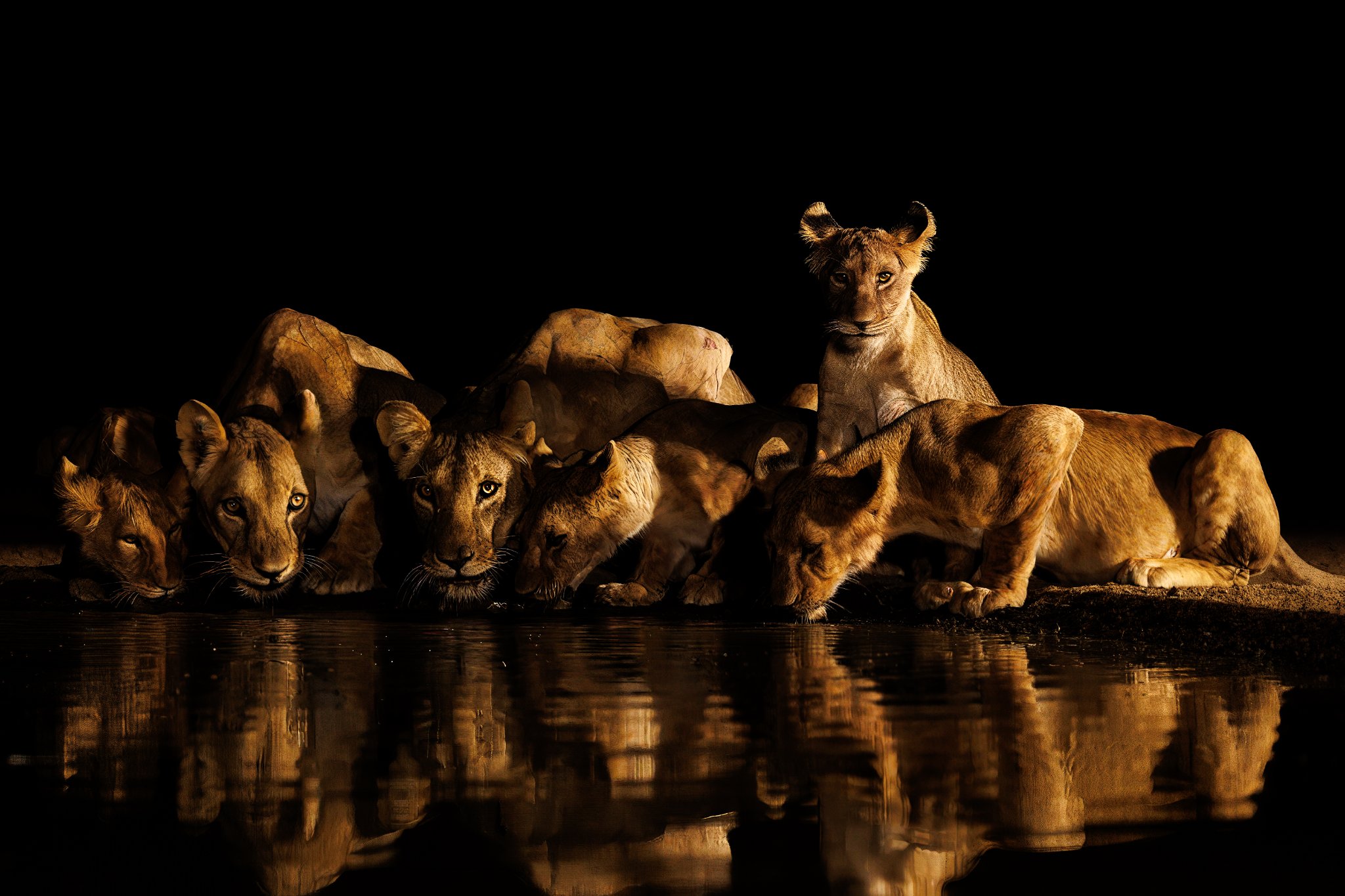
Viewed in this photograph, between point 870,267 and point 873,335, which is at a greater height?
point 870,267

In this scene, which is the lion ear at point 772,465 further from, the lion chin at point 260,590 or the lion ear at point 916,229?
the lion chin at point 260,590

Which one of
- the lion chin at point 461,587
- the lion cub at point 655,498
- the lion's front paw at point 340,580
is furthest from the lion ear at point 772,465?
the lion's front paw at point 340,580

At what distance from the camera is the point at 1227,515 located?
7.92 meters

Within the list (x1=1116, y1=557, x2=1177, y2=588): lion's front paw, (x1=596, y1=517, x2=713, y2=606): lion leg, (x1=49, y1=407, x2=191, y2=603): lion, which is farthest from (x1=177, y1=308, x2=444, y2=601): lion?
(x1=1116, y1=557, x2=1177, y2=588): lion's front paw

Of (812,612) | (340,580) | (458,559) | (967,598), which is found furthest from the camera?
(340,580)

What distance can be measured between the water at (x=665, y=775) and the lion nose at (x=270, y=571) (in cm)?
289

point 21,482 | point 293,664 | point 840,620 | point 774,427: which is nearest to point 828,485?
point 840,620

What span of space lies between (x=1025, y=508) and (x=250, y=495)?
443 centimetres

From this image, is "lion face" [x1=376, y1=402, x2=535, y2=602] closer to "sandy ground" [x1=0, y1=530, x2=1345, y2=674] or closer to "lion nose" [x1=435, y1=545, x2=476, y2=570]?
"lion nose" [x1=435, y1=545, x2=476, y2=570]

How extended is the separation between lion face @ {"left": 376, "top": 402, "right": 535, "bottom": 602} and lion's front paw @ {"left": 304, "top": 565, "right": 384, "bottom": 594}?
2.33ft

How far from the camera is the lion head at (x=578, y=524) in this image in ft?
27.0

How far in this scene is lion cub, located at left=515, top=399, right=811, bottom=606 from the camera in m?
8.28

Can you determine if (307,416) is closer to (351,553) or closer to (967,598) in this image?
(351,553)

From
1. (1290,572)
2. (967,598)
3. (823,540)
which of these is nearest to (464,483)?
(823,540)
